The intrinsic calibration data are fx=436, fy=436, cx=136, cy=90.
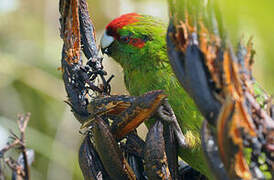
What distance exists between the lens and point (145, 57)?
199cm

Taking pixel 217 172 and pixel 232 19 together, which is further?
pixel 217 172

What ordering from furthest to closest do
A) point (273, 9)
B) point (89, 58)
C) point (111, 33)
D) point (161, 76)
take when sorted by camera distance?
point (111, 33)
point (161, 76)
point (89, 58)
point (273, 9)

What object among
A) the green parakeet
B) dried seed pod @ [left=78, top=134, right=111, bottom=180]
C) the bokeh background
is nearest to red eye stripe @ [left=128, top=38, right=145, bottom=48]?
the green parakeet

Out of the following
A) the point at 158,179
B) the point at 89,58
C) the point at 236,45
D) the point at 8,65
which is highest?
the point at 236,45

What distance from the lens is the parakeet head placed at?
1.99m

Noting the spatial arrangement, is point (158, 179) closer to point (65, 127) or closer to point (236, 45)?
point (236, 45)

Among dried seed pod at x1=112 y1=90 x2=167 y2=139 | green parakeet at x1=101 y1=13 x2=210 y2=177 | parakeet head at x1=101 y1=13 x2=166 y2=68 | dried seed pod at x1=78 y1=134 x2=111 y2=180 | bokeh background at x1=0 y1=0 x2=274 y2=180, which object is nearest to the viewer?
dried seed pod at x1=112 y1=90 x2=167 y2=139

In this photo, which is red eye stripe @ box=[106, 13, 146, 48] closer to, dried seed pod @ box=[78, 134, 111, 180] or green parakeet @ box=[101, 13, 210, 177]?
green parakeet @ box=[101, 13, 210, 177]

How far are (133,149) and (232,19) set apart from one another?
760mm

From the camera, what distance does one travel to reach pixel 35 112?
11.3ft

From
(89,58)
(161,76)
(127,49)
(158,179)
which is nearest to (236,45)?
(158,179)

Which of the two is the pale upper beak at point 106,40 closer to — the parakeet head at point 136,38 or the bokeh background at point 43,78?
the parakeet head at point 136,38

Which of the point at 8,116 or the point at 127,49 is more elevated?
the point at 127,49

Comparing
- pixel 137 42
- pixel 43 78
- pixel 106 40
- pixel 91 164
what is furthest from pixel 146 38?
pixel 43 78
